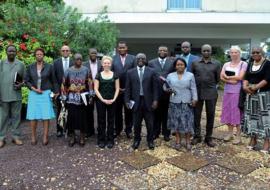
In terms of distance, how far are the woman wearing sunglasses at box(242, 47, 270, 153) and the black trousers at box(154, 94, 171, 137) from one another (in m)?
1.49

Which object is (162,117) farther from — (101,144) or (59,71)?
(59,71)

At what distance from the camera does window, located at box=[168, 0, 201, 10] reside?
41.2ft

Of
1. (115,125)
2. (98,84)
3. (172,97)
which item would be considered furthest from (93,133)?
(172,97)

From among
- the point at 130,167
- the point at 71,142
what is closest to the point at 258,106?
the point at 130,167

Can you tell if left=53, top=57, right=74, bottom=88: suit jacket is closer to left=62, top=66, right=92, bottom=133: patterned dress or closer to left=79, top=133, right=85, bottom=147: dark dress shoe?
left=62, top=66, right=92, bottom=133: patterned dress

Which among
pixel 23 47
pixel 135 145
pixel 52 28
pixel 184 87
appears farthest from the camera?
pixel 52 28

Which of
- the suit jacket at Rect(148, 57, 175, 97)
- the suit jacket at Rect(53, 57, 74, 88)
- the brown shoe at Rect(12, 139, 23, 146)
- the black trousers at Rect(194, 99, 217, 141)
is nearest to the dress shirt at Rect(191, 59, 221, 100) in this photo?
the black trousers at Rect(194, 99, 217, 141)

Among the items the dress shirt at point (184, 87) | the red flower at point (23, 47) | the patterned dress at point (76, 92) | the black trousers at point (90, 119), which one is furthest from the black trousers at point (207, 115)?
the red flower at point (23, 47)

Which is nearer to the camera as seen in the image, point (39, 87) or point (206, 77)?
point (206, 77)

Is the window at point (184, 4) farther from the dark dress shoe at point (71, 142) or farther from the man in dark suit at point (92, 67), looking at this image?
the dark dress shoe at point (71, 142)

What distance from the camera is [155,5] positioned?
41.2 feet

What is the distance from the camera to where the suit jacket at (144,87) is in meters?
5.54

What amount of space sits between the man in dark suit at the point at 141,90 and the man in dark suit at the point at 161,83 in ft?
0.75

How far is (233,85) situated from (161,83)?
4.42 ft
